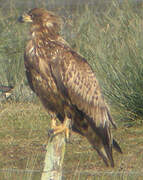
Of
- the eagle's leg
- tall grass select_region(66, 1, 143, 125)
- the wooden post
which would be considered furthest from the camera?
tall grass select_region(66, 1, 143, 125)

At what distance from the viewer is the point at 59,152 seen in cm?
501

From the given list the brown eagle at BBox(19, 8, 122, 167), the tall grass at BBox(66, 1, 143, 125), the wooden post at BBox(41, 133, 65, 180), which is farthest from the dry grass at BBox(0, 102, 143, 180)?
the wooden post at BBox(41, 133, 65, 180)

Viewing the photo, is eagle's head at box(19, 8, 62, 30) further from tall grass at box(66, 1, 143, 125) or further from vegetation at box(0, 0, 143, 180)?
tall grass at box(66, 1, 143, 125)

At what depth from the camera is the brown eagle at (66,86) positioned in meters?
5.82

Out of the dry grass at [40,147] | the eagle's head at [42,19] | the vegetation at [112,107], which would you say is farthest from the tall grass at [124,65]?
the eagle's head at [42,19]

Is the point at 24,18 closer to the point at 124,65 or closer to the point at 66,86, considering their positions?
the point at 66,86

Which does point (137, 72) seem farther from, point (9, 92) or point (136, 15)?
point (9, 92)

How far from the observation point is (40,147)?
31.4 feet

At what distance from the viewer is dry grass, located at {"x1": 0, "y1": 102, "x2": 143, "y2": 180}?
26.4ft

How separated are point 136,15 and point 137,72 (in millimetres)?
1127

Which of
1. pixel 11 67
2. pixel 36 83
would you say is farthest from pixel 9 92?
pixel 36 83

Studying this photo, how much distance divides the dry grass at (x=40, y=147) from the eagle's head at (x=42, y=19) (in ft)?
6.58

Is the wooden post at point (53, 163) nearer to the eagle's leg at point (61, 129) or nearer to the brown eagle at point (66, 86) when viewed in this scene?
the eagle's leg at point (61, 129)

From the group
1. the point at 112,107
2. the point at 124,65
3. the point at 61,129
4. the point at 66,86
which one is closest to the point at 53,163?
the point at 61,129
